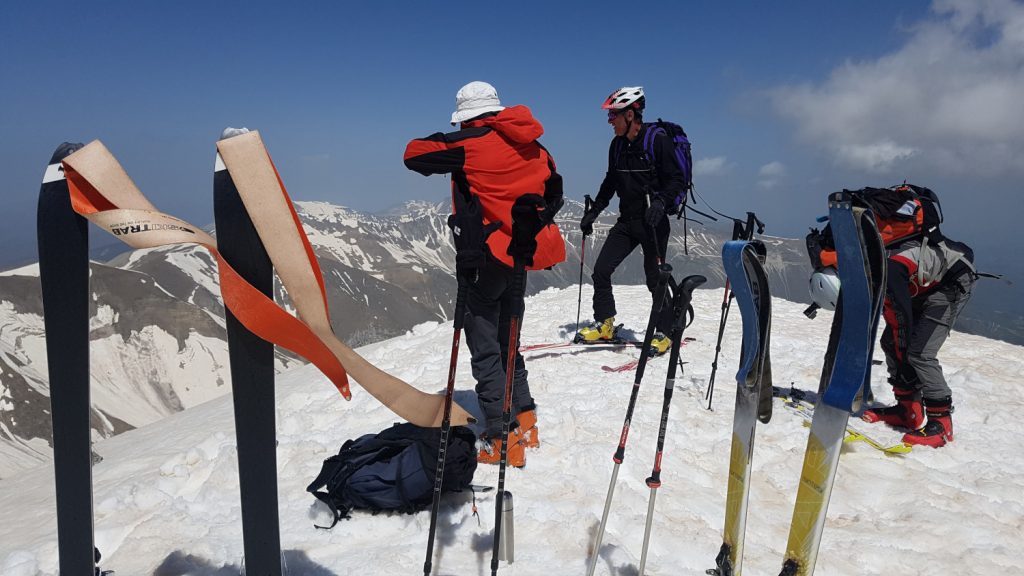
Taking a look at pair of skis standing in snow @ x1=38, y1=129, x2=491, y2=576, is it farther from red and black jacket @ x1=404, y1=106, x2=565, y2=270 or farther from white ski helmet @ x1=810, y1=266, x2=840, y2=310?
white ski helmet @ x1=810, y1=266, x2=840, y2=310

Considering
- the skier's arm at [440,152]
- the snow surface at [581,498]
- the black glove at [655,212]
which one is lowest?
the snow surface at [581,498]

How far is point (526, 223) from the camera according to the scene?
3768 millimetres

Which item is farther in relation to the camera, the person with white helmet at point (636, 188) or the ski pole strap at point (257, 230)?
the person with white helmet at point (636, 188)

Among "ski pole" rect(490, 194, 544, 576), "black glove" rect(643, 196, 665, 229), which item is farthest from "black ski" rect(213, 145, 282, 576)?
"black glove" rect(643, 196, 665, 229)

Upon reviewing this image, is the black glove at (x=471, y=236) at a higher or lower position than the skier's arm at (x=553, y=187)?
lower

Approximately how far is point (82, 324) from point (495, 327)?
3069mm

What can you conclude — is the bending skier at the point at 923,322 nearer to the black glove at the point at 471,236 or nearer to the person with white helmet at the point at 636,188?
the person with white helmet at the point at 636,188

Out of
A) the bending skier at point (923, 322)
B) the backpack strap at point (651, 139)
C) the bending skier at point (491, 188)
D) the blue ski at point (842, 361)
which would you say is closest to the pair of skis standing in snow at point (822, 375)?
the blue ski at point (842, 361)

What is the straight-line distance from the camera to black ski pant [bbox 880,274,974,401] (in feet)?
19.3

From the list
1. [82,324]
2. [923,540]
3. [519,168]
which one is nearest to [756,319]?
[519,168]

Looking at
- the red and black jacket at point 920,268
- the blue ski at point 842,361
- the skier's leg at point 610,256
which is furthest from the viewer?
the skier's leg at point 610,256

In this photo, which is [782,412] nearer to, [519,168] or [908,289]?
[908,289]

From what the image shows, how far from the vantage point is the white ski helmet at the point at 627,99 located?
7695mm

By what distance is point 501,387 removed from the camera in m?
4.87
